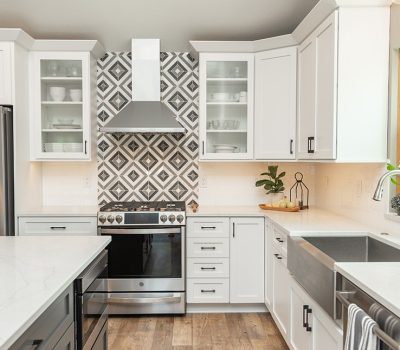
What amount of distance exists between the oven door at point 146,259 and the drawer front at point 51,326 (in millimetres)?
1813

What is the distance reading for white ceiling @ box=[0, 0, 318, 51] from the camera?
3381 millimetres

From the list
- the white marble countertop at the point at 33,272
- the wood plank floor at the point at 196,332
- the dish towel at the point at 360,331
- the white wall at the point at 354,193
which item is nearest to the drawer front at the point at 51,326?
the white marble countertop at the point at 33,272

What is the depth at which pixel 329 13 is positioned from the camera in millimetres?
2637

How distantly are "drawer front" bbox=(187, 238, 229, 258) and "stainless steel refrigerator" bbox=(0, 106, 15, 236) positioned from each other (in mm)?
1545

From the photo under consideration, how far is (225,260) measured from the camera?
3.62m

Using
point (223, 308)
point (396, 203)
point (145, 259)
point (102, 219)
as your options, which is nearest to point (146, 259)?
point (145, 259)

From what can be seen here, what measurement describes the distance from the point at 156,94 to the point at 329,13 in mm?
1807

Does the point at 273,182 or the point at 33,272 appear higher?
the point at 273,182

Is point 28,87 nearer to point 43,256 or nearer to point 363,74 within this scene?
point 43,256

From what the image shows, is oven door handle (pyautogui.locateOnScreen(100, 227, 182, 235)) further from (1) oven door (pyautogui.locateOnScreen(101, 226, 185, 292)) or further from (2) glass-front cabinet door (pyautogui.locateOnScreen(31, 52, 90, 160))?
(2) glass-front cabinet door (pyautogui.locateOnScreen(31, 52, 90, 160))

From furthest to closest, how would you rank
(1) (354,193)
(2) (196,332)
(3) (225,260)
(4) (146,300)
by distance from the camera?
(3) (225,260) < (4) (146,300) < (2) (196,332) < (1) (354,193)

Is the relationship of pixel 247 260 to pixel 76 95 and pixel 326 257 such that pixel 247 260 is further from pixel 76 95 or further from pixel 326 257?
pixel 76 95

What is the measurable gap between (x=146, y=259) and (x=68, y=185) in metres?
1.26

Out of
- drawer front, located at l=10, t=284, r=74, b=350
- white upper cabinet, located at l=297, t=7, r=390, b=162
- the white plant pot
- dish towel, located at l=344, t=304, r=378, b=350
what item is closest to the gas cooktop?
the white plant pot
